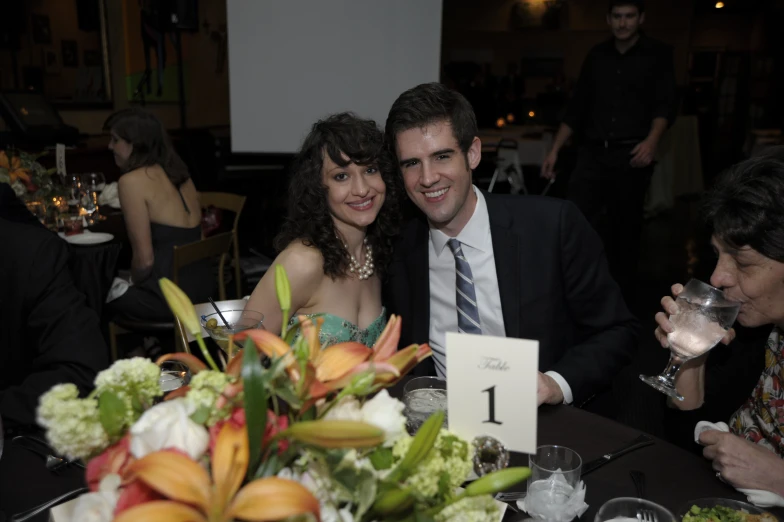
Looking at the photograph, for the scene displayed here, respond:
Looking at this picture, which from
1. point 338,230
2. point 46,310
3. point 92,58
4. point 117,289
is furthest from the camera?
point 92,58

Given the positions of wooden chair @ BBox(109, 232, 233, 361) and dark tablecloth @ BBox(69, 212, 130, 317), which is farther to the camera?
dark tablecloth @ BBox(69, 212, 130, 317)

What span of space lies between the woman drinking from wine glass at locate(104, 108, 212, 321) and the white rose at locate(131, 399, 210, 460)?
2.75 meters

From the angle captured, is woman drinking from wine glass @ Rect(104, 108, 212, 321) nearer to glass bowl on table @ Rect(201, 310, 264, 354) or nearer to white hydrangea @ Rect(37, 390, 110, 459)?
glass bowl on table @ Rect(201, 310, 264, 354)

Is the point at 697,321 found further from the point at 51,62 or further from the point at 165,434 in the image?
the point at 51,62

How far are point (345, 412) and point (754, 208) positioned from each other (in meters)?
1.19

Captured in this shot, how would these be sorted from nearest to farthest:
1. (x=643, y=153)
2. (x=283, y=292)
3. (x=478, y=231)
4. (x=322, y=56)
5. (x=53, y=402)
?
(x=53, y=402), (x=283, y=292), (x=478, y=231), (x=643, y=153), (x=322, y=56)

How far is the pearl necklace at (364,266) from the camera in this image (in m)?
2.30

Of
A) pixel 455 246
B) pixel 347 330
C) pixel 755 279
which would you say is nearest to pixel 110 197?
pixel 347 330

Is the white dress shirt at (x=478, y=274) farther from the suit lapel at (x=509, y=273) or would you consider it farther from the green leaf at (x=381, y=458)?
the green leaf at (x=381, y=458)

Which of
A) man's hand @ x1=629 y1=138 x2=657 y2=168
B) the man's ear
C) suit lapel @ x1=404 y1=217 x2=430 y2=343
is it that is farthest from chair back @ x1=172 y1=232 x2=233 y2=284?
man's hand @ x1=629 y1=138 x2=657 y2=168

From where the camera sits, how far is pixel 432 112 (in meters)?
2.03

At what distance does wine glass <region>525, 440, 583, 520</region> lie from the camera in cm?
112

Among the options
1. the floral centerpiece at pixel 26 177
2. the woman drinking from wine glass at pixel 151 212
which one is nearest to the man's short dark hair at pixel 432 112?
the woman drinking from wine glass at pixel 151 212

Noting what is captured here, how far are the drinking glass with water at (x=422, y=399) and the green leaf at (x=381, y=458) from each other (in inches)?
22.8
